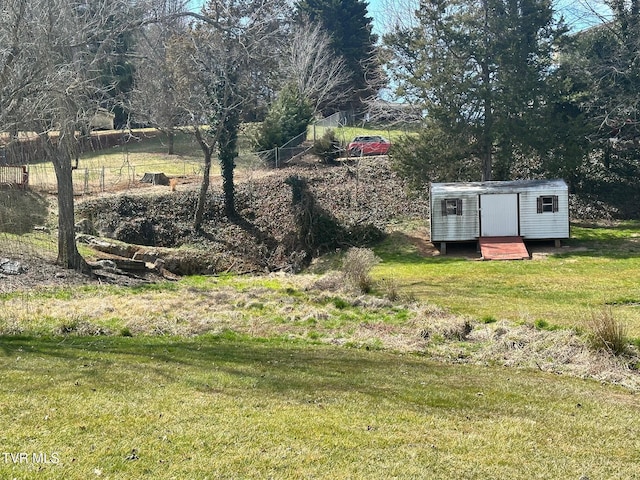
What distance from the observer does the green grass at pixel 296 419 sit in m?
5.04

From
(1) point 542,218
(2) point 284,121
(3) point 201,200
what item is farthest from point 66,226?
(2) point 284,121

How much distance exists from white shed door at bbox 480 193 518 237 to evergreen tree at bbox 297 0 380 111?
2664 cm

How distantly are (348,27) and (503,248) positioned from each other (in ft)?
105

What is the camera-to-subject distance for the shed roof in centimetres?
2652

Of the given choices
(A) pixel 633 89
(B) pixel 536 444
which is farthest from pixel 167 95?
(B) pixel 536 444

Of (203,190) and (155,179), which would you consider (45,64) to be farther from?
(155,179)

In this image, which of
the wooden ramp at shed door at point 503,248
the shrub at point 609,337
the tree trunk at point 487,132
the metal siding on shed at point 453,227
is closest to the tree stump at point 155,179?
the metal siding on shed at point 453,227

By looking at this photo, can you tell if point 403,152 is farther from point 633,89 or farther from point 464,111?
point 633,89

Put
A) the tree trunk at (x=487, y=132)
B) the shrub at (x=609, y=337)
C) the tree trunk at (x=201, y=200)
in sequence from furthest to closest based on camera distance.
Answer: the tree trunk at (x=201, y=200)
the tree trunk at (x=487, y=132)
the shrub at (x=609, y=337)

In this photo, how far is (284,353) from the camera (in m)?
9.65

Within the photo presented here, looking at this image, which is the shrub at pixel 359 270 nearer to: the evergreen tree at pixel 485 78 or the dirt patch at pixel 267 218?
the dirt patch at pixel 267 218

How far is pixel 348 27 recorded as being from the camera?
52.0m

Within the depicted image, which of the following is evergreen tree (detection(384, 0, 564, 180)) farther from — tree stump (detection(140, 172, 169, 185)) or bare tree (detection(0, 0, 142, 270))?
bare tree (detection(0, 0, 142, 270))

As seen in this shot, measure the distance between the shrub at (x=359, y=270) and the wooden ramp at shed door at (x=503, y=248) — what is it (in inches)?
317
